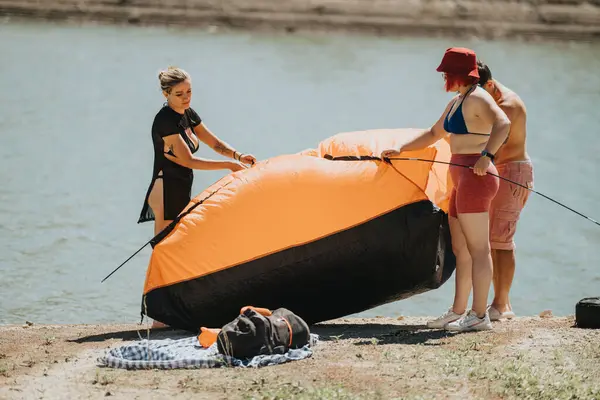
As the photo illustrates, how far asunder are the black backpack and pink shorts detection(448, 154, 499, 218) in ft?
3.35

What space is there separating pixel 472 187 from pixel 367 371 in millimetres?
1180

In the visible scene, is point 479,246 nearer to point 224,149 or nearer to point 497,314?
point 497,314

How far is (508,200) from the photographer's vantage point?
6.27 metres

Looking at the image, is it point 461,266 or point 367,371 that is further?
point 461,266

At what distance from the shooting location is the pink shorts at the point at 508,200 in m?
6.27

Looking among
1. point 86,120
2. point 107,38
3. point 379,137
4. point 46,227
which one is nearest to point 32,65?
point 107,38

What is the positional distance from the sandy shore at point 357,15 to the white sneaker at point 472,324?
20.6 metres

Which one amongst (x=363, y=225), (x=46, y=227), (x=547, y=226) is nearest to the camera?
(x=363, y=225)

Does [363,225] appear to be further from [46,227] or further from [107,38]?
[107,38]

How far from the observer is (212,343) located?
5.36 m

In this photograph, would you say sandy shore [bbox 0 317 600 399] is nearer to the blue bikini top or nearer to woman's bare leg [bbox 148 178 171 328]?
woman's bare leg [bbox 148 178 171 328]

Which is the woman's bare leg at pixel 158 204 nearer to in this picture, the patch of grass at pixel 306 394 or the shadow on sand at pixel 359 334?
the shadow on sand at pixel 359 334

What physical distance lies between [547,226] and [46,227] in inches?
218

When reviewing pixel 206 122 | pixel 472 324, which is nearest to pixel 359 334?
pixel 472 324
